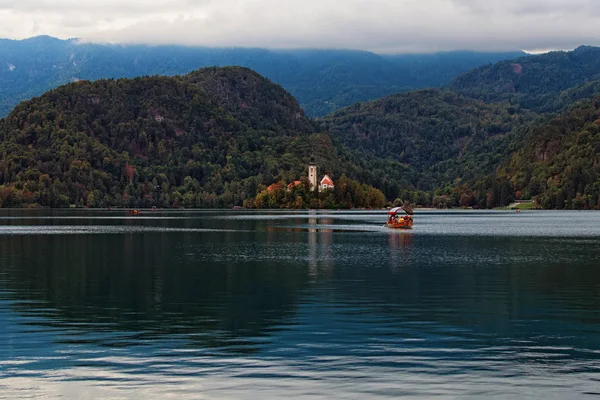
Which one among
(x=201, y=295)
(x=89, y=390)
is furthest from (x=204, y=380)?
(x=201, y=295)

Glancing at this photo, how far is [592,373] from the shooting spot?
110ft

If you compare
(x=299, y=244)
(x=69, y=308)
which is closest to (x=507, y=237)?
(x=299, y=244)

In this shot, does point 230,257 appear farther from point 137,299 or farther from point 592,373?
point 592,373

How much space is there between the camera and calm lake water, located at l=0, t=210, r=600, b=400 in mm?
32031

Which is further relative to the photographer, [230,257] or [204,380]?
[230,257]

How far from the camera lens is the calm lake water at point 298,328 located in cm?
3203

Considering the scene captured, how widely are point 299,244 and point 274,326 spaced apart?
70858 mm

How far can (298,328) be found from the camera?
43.9m

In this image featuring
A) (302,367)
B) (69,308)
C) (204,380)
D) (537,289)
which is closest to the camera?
(204,380)

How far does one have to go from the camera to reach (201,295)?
5825cm

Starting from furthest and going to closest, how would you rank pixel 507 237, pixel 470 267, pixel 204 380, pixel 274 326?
pixel 507 237 < pixel 470 267 < pixel 274 326 < pixel 204 380

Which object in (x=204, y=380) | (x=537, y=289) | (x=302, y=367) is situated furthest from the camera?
(x=537, y=289)

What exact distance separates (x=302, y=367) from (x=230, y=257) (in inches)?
2257

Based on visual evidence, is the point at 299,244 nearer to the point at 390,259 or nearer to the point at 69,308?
the point at 390,259
